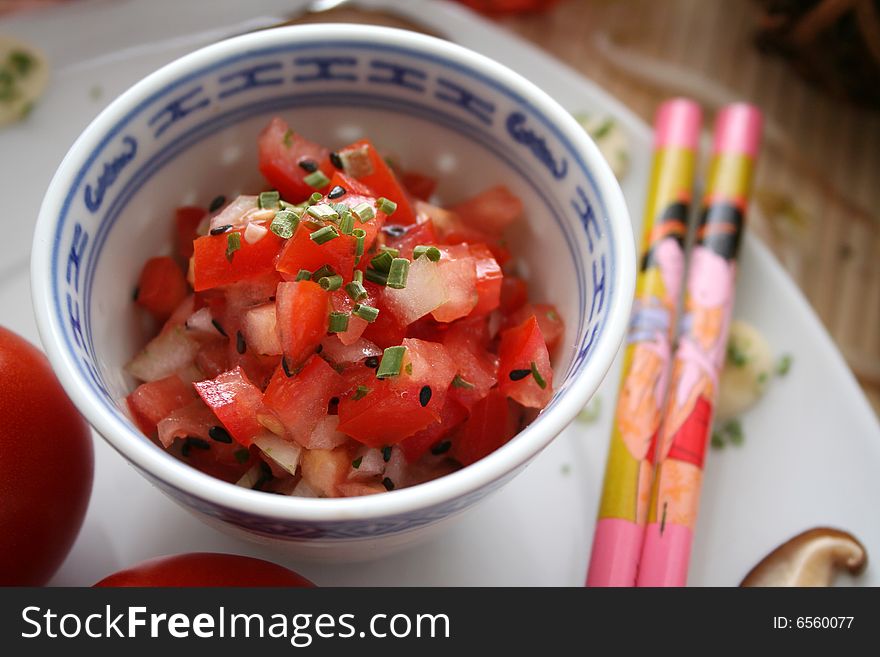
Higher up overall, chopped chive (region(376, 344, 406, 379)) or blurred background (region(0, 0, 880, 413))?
blurred background (region(0, 0, 880, 413))

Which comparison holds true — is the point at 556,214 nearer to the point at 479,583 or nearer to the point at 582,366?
the point at 582,366

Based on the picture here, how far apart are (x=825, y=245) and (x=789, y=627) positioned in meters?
0.94

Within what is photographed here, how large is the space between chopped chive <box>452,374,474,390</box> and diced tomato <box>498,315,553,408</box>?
0.05 metres

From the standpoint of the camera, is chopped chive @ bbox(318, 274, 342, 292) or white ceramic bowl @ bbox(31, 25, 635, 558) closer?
white ceramic bowl @ bbox(31, 25, 635, 558)

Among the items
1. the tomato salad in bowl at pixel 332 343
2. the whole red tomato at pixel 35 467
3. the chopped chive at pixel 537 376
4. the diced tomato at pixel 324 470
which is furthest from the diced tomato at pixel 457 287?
the whole red tomato at pixel 35 467

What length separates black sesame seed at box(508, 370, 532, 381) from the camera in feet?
3.76

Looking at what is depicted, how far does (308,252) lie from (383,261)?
0.09 metres

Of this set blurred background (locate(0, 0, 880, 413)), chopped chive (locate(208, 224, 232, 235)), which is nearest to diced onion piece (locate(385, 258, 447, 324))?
chopped chive (locate(208, 224, 232, 235))

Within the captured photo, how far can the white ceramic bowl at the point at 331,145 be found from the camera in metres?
0.97

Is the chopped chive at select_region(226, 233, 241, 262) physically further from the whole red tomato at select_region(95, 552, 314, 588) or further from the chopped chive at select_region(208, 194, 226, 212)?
the whole red tomato at select_region(95, 552, 314, 588)

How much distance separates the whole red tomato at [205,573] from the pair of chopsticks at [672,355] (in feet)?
1.50

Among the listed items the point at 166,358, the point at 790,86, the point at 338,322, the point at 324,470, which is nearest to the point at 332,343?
the point at 338,322

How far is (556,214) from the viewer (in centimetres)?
124

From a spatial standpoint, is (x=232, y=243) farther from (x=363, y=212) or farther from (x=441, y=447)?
(x=441, y=447)
